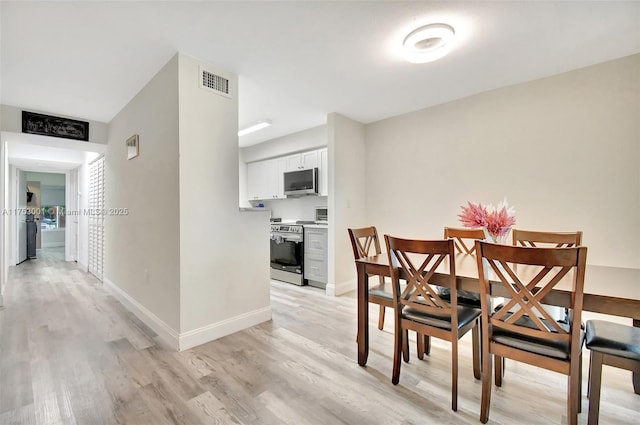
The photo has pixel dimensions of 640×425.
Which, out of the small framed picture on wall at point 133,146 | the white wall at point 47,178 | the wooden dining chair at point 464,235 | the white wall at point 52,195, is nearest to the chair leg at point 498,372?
the wooden dining chair at point 464,235

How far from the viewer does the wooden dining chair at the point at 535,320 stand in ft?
4.17

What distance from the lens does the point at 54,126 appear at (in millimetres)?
3588

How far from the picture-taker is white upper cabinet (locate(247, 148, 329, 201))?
446 centimetres

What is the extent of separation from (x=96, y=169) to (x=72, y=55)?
9.59 feet

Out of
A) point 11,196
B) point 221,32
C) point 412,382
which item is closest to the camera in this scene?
point 412,382

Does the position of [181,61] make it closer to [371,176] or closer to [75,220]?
[371,176]

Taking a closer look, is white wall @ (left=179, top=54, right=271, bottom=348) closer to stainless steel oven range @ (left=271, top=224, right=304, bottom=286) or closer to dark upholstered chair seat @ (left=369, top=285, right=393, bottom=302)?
dark upholstered chair seat @ (left=369, top=285, right=393, bottom=302)

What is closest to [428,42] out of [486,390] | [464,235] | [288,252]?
[464,235]

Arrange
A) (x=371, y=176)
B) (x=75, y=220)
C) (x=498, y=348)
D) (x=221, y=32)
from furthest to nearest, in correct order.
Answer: (x=75, y=220) → (x=371, y=176) → (x=221, y=32) → (x=498, y=348)

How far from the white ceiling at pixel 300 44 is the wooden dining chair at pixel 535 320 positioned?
1.63 metres

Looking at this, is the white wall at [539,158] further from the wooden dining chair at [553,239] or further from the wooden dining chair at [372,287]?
the wooden dining chair at [372,287]

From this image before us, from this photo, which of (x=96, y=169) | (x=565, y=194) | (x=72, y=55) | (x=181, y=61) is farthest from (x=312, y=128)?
(x=96, y=169)

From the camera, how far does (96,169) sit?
466cm

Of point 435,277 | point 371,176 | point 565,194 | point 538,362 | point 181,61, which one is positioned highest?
point 181,61
